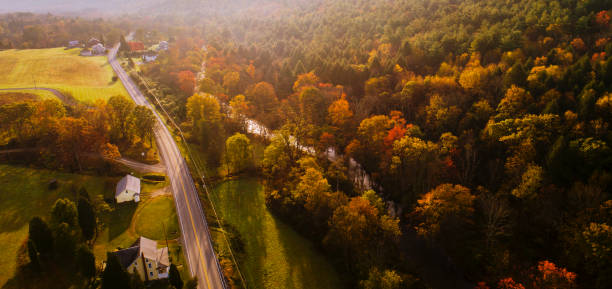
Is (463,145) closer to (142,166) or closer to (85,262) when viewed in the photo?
(85,262)

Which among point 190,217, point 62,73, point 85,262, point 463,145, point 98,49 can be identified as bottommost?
point 190,217

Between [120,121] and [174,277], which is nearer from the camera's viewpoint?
[174,277]

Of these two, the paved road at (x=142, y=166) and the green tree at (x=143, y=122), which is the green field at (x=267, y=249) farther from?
the green tree at (x=143, y=122)

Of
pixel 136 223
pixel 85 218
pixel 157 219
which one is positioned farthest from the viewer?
pixel 157 219

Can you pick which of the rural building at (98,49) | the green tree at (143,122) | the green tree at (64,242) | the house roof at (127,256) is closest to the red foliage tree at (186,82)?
the green tree at (143,122)

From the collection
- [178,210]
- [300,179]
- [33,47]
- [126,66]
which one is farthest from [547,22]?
[33,47]

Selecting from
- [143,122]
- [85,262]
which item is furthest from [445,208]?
[143,122]

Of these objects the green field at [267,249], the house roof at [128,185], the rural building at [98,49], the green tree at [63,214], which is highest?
the rural building at [98,49]
